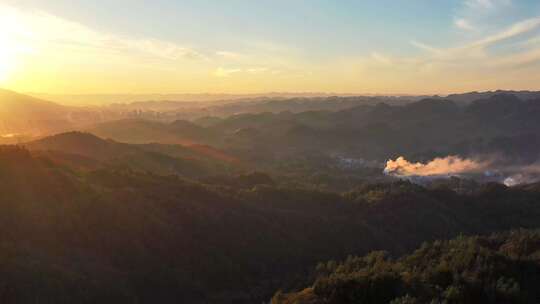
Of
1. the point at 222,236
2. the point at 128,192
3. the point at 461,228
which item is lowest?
the point at 461,228

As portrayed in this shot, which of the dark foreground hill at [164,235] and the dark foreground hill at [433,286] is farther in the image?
the dark foreground hill at [164,235]

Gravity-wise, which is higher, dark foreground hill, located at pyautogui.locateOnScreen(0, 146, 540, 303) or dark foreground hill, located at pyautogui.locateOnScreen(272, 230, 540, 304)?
dark foreground hill, located at pyautogui.locateOnScreen(272, 230, 540, 304)

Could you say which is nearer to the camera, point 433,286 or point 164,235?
point 433,286

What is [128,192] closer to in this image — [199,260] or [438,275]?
[199,260]

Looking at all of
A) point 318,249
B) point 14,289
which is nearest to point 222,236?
point 318,249

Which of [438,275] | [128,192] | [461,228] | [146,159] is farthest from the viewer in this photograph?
[146,159]

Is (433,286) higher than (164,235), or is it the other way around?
(433,286)

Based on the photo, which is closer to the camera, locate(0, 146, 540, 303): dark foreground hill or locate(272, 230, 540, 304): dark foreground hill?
locate(272, 230, 540, 304): dark foreground hill

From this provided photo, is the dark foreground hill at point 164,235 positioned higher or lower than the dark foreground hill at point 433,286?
lower
